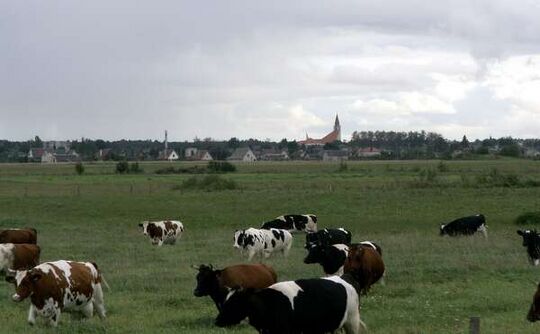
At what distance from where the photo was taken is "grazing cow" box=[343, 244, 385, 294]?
60.1 ft

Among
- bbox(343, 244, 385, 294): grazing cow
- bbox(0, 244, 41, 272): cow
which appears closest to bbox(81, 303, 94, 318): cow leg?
bbox(343, 244, 385, 294): grazing cow

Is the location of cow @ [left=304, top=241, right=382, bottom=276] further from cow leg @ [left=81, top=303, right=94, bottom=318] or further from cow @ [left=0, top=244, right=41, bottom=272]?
cow @ [left=0, top=244, right=41, bottom=272]

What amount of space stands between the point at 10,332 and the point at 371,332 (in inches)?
251

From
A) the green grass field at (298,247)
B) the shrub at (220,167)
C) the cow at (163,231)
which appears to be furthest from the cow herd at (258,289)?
the shrub at (220,167)

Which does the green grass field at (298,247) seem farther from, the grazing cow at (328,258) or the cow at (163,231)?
the grazing cow at (328,258)

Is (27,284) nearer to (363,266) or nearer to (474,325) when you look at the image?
(363,266)

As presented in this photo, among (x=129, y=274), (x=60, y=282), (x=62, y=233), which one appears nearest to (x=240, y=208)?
(x=62, y=233)

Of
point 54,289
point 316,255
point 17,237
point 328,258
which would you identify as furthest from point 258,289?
point 17,237

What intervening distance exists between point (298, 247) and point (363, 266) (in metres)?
12.7

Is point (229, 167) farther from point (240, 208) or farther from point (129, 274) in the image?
point (129, 274)

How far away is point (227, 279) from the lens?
1581cm

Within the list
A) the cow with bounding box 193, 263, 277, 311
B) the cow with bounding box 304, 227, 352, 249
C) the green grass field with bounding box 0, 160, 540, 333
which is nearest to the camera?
the cow with bounding box 193, 263, 277, 311

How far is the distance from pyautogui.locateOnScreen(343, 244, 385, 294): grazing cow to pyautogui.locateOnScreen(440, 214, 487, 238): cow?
16.5 metres

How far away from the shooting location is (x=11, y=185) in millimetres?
75625
